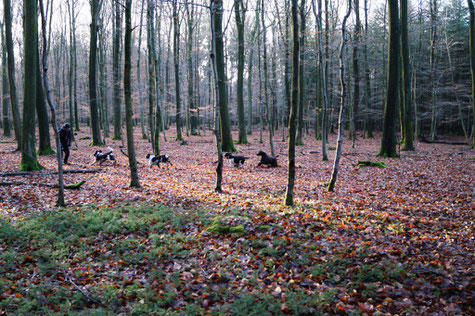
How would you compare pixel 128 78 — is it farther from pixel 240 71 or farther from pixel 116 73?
pixel 116 73

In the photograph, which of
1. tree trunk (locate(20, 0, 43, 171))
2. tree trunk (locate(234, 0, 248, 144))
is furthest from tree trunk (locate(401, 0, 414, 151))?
tree trunk (locate(20, 0, 43, 171))

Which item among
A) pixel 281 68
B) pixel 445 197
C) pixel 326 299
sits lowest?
pixel 326 299

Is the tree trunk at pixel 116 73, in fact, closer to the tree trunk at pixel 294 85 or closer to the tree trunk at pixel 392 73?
the tree trunk at pixel 392 73

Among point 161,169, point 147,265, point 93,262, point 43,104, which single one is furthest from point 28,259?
point 43,104

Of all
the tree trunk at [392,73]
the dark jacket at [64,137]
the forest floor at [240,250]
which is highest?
the tree trunk at [392,73]

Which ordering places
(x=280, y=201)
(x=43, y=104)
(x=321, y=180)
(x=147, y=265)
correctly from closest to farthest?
(x=147, y=265)
(x=280, y=201)
(x=321, y=180)
(x=43, y=104)

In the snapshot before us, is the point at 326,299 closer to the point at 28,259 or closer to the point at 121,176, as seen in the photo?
the point at 28,259

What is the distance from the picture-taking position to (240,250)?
17.3 ft

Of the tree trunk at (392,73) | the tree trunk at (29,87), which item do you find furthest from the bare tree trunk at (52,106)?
the tree trunk at (392,73)

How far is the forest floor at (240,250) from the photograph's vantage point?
3980mm

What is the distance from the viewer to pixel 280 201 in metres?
7.88

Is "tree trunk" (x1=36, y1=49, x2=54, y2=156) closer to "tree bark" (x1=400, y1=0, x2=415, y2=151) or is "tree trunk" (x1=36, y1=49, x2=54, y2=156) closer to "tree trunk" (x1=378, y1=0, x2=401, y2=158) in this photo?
"tree trunk" (x1=378, y1=0, x2=401, y2=158)

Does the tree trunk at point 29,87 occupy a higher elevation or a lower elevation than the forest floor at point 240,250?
higher

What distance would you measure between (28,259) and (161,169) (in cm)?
835
